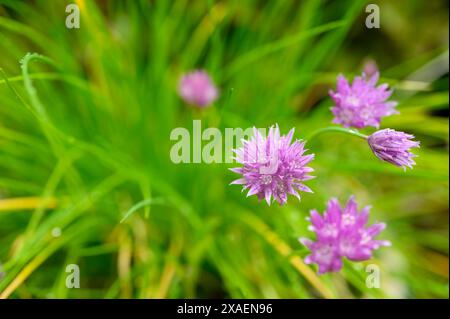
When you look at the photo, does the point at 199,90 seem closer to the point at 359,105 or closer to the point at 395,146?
the point at 359,105

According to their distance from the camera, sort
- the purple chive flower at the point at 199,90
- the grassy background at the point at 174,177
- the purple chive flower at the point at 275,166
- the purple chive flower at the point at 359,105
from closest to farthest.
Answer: the purple chive flower at the point at 275,166 → the purple chive flower at the point at 359,105 → the grassy background at the point at 174,177 → the purple chive flower at the point at 199,90

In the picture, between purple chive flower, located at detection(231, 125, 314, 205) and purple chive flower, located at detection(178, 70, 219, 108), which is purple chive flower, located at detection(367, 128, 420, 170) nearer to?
purple chive flower, located at detection(231, 125, 314, 205)

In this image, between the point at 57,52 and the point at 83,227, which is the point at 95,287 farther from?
the point at 57,52

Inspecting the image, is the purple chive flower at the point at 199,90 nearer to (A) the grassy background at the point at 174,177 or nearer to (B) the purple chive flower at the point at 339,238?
(A) the grassy background at the point at 174,177

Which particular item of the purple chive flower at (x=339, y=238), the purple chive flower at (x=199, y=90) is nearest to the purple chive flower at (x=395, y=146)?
the purple chive flower at (x=339, y=238)

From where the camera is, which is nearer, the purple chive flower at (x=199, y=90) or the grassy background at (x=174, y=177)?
the grassy background at (x=174, y=177)

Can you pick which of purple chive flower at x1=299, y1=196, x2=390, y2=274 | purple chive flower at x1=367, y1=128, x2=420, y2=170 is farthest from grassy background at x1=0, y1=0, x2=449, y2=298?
purple chive flower at x1=367, y1=128, x2=420, y2=170
